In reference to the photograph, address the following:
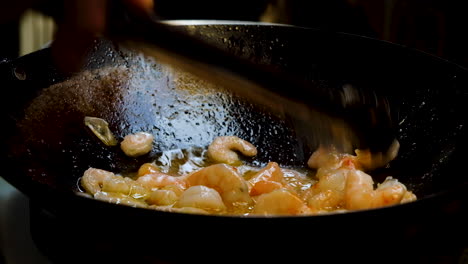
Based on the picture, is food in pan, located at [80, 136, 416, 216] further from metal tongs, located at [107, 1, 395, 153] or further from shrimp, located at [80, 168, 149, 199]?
metal tongs, located at [107, 1, 395, 153]

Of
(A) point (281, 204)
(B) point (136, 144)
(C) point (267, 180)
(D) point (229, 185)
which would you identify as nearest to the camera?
(A) point (281, 204)

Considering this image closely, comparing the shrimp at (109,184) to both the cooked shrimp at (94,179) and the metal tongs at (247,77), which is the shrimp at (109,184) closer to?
the cooked shrimp at (94,179)

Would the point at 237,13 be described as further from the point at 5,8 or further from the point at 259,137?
the point at 5,8

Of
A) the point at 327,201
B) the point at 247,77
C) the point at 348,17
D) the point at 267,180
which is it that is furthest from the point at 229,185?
the point at 348,17

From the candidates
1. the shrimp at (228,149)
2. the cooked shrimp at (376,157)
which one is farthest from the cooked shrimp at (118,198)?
the cooked shrimp at (376,157)

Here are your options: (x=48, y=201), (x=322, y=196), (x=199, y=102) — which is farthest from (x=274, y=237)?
(x=199, y=102)

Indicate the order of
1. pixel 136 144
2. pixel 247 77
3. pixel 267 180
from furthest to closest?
pixel 136 144, pixel 267 180, pixel 247 77

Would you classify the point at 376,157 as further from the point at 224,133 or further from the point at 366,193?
the point at 224,133
